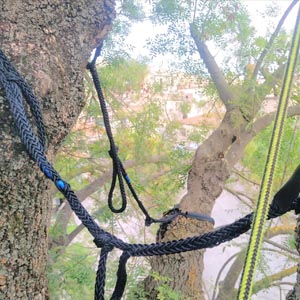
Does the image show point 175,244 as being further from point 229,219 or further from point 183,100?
point 229,219

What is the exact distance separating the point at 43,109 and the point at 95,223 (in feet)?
0.55

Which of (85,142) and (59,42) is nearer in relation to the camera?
(59,42)

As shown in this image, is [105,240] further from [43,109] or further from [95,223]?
[43,109]

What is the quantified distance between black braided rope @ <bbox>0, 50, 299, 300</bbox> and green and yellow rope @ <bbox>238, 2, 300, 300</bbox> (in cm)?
6

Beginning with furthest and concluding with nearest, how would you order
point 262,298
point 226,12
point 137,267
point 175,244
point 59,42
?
1. point 262,298
2. point 226,12
3. point 137,267
4. point 59,42
5. point 175,244

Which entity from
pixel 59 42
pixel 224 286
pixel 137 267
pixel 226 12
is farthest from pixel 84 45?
pixel 224 286

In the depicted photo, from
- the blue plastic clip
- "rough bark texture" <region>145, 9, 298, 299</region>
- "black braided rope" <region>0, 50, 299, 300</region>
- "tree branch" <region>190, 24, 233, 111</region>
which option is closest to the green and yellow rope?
"black braided rope" <region>0, 50, 299, 300</region>

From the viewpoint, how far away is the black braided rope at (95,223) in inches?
15.7

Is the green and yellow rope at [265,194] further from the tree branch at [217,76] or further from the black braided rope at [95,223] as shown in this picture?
the tree branch at [217,76]

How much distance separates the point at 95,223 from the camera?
422 mm

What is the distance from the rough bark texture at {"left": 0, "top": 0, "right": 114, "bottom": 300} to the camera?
1.49 ft

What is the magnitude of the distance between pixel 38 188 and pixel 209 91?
1.89 metres

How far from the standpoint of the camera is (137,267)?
1732mm

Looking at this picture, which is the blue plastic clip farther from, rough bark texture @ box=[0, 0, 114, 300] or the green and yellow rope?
the green and yellow rope
